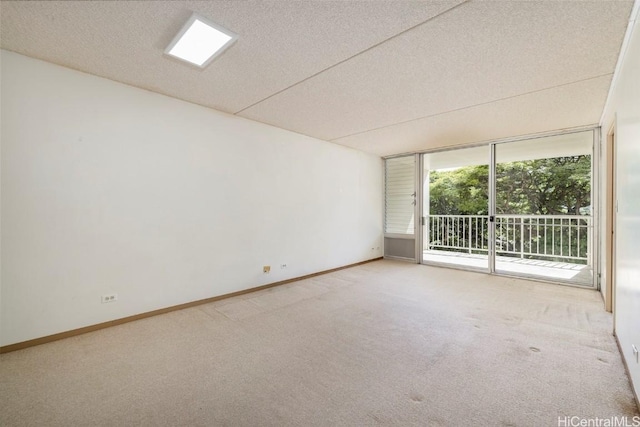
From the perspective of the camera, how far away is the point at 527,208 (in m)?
4.57

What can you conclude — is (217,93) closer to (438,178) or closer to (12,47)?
(12,47)

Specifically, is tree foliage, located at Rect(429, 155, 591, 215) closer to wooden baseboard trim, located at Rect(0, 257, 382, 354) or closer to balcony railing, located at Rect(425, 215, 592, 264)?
balcony railing, located at Rect(425, 215, 592, 264)

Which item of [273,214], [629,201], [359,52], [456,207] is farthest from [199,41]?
[456,207]

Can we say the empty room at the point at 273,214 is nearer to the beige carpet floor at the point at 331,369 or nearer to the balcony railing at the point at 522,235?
the beige carpet floor at the point at 331,369

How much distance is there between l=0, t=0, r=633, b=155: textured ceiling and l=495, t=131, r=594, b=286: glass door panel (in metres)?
1.23

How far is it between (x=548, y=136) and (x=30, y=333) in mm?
6729

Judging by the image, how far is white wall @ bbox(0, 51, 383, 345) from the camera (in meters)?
2.22

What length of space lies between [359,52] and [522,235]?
527 centimetres

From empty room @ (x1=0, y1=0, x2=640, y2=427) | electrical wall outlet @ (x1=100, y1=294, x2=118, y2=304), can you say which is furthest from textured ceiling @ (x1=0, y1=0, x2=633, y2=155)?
electrical wall outlet @ (x1=100, y1=294, x2=118, y2=304)

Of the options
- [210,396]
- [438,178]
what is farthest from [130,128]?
[438,178]

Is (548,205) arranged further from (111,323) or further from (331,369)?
(111,323)

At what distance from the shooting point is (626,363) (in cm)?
187

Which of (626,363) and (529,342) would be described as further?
(529,342)

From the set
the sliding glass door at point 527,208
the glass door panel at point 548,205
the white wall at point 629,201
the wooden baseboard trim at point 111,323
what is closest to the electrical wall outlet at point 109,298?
the wooden baseboard trim at point 111,323
